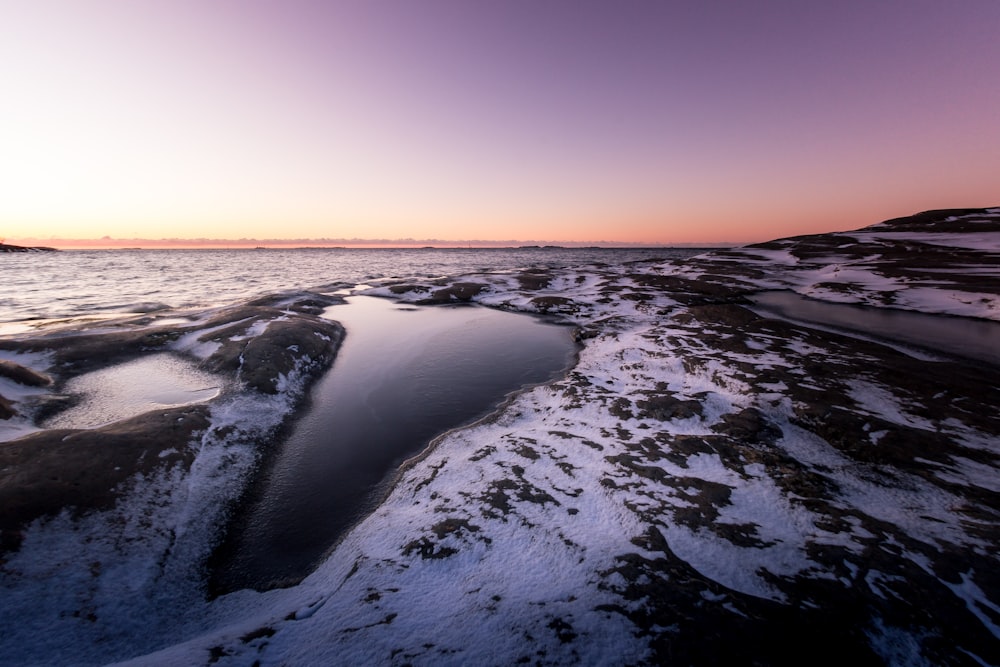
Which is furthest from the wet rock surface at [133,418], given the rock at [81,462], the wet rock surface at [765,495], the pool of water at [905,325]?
the pool of water at [905,325]

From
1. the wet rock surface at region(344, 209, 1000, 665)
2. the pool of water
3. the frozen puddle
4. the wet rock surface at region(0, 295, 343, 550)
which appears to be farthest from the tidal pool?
the pool of water

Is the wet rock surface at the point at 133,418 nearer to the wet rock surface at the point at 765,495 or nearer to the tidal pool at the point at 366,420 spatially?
the tidal pool at the point at 366,420

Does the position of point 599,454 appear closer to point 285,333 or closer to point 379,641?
point 379,641

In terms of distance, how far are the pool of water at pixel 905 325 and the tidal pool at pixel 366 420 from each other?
16090mm

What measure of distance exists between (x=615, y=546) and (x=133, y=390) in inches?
677

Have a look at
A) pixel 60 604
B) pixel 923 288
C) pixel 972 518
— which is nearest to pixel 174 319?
pixel 60 604

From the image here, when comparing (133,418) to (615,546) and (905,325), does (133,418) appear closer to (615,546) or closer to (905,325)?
(615,546)

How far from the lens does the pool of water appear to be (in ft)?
54.1

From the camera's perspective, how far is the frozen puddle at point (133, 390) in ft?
36.3

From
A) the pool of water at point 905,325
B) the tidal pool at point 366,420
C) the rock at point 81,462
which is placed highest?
the pool of water at point 905,325

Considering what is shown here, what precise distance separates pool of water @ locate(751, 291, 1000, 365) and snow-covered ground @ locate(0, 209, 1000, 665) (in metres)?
4.88

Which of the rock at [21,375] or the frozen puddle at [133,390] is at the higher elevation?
the rock at [21,375]

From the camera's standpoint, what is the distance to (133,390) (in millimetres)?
13125

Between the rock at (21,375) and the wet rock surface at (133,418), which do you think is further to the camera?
the rock at (21,375)
